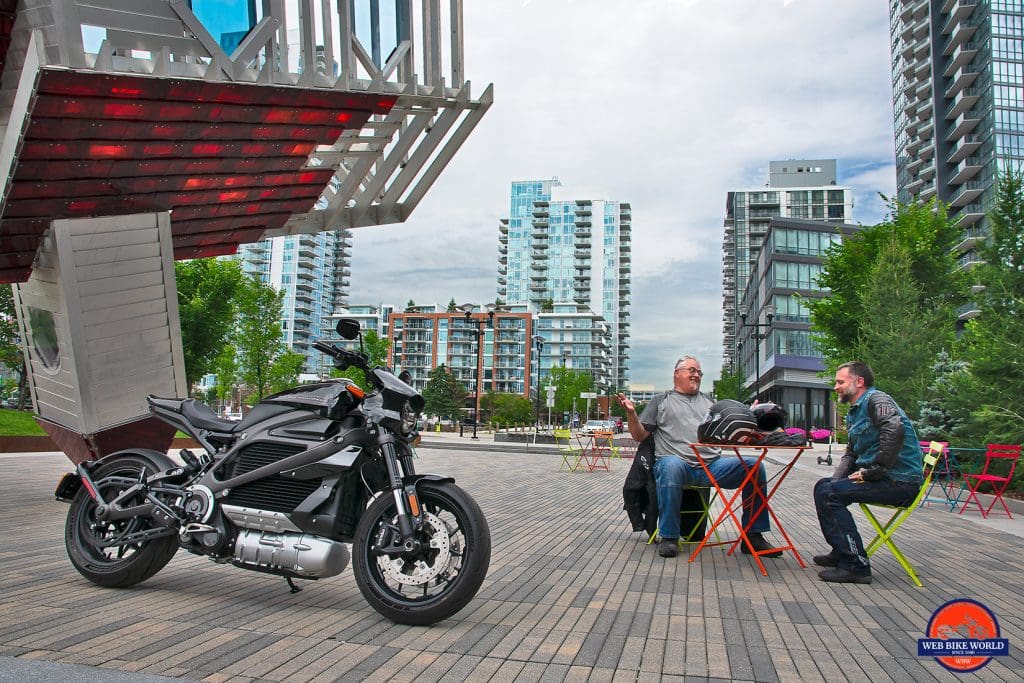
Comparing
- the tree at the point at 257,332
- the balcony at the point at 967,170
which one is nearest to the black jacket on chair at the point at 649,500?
the tree at the point at 257,332

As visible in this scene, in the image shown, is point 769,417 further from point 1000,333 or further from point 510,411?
point 510,411

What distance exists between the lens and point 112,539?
477cm

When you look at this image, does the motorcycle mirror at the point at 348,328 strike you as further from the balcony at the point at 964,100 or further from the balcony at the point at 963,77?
the balcony at the point at 963,77

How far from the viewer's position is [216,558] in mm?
4297

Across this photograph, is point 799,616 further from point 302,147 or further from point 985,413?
point 985,413

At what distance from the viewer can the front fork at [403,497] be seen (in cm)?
391

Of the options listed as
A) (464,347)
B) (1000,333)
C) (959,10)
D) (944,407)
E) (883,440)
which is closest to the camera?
(883,440)

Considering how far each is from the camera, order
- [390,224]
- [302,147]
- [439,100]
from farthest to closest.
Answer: [390,224], [439,100], [302,147]

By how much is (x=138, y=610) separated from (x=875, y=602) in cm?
434

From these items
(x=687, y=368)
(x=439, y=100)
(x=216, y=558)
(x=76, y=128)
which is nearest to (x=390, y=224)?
(x=439, y=100)

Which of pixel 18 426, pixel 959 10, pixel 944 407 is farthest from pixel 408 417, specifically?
pixel 959 10

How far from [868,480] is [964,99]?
7781cm

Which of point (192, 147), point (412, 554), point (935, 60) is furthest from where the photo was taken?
point (935, 60)

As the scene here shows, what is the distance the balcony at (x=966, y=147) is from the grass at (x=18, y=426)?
73.8 metres
